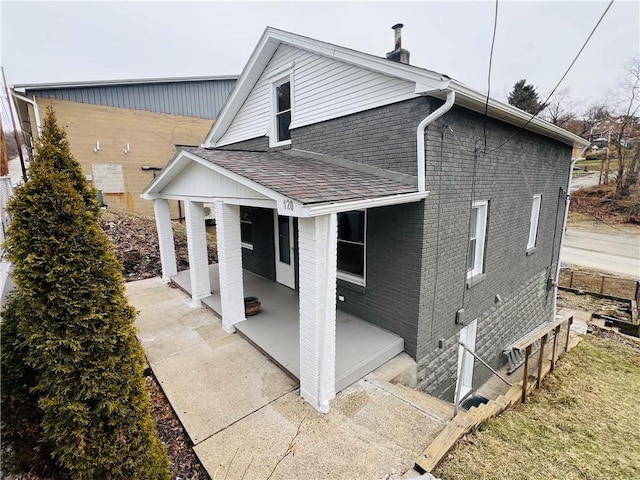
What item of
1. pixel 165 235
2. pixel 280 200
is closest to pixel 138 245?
pixel 165 235

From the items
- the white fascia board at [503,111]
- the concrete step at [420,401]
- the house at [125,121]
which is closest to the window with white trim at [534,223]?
the white fascia board at [503,111]

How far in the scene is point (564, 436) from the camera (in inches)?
162

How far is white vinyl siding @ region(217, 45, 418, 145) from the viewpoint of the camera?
5.08 m

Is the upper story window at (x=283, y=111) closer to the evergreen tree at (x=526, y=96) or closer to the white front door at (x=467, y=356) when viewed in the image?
the white front door at (x=467, y=356)

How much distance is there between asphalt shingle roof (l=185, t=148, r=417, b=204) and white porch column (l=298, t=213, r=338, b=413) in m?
0.36

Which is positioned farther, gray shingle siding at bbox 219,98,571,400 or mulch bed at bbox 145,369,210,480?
gray shingle siding at bbox 219,98,571,400

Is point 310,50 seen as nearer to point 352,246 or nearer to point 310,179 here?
point 310,179

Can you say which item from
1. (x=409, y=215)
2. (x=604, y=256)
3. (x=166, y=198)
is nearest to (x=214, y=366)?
(x=409, y=215)

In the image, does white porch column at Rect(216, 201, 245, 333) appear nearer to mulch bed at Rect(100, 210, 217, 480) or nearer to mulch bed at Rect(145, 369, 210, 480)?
mulch bed at Rect(100, 210, 217, 480)

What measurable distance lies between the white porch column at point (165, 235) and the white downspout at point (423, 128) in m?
6.92

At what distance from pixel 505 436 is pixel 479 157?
4542 mm

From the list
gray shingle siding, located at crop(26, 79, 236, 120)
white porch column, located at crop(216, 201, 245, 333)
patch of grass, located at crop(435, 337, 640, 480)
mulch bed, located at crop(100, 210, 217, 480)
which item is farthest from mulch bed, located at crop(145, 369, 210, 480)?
gray shingle siding, located at crop(26, 79, 236, 120)

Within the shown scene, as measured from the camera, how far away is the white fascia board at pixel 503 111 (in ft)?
14.6

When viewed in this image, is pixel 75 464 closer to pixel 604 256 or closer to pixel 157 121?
pixel 157 121
